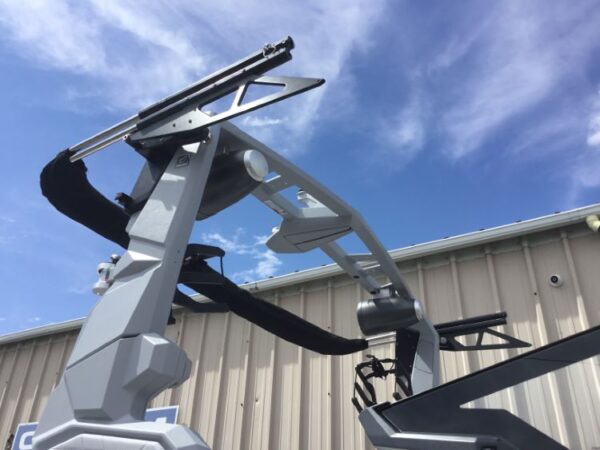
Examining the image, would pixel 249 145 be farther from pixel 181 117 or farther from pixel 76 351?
pixel 76 351

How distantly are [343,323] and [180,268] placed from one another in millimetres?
3430

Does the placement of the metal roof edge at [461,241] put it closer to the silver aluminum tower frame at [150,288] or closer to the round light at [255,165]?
the silver aluminum tower frame at [150,288]

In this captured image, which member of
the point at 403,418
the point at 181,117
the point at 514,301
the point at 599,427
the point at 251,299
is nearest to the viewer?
the point at 599,427

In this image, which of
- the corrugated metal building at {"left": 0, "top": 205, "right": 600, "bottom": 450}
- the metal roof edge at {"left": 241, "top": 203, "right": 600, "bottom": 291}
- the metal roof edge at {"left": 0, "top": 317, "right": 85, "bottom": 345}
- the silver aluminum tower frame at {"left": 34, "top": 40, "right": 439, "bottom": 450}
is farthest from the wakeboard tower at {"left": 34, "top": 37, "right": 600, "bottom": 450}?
the metal roof edge at {"left": 0, "top": 317, "right": 85, "bottom": 345}

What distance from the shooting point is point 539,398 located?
3.67ft

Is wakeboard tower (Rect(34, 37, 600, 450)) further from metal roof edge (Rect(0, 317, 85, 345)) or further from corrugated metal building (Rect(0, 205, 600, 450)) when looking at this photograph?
metal roof edge (Rect(0, 317, 85, 345))

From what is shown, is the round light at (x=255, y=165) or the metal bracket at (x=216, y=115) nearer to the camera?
the metal bracket at (x=216, y=115)

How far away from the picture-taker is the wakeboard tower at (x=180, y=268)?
45.7 inches

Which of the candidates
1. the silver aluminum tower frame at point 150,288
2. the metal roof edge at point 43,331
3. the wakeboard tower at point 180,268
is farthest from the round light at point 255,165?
the metal roof edge at point 43,331

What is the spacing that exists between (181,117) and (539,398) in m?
1.41

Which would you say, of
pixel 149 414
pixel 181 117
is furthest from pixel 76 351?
pixel 149 414

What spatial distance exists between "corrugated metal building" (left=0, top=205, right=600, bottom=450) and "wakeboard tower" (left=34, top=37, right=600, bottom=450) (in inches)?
67.8

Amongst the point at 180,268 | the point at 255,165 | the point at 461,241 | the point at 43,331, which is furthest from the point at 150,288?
the point at 43,331

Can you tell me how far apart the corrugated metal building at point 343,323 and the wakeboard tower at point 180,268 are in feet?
→ 5.65
